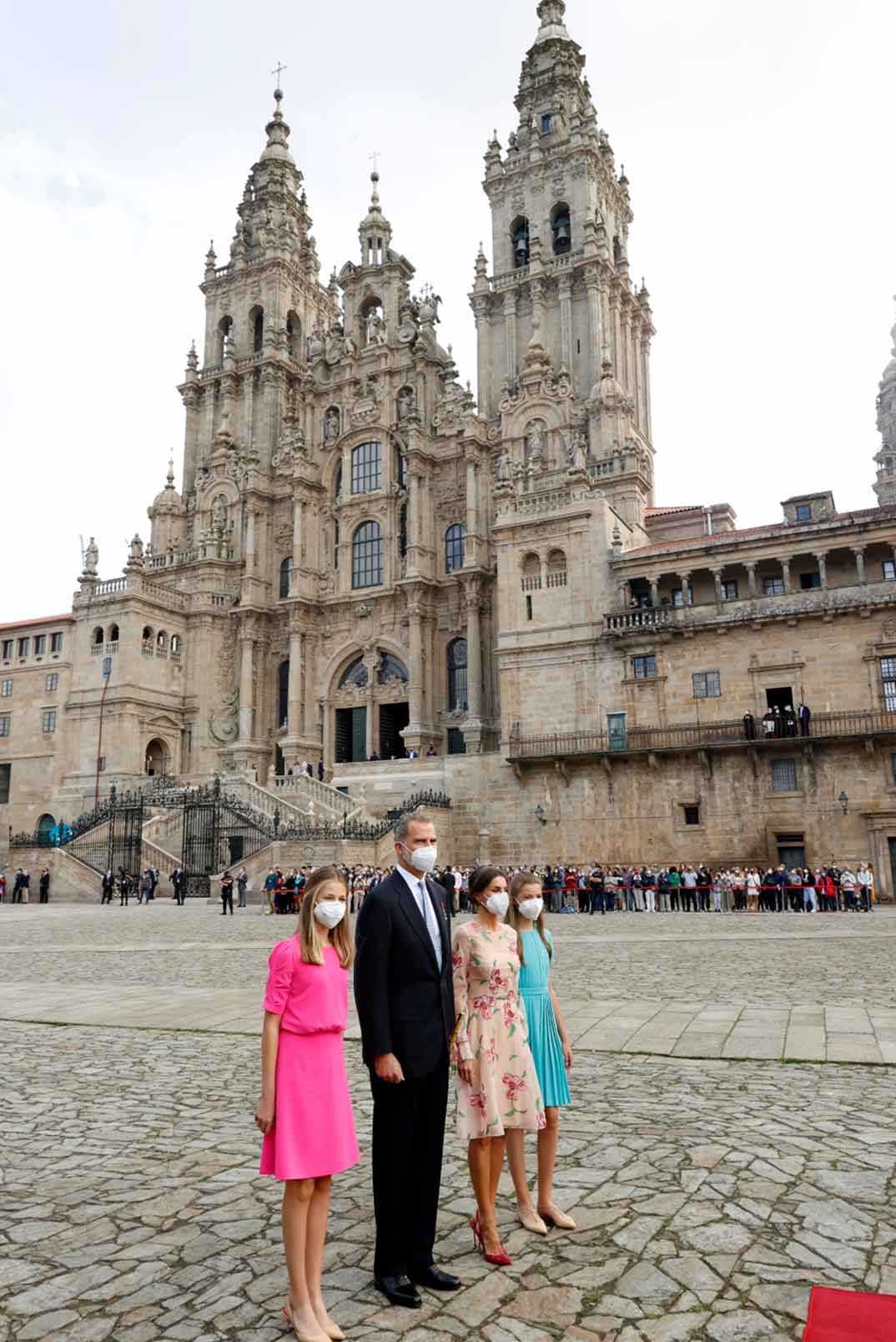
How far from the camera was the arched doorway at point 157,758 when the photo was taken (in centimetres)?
4869

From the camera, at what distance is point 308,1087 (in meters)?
4.20

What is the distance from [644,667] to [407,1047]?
32249mm

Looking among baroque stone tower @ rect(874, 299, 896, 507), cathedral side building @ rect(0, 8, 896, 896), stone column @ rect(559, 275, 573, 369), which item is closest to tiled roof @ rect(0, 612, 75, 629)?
cathedral side building @ rect(0, 8, 896, 896)

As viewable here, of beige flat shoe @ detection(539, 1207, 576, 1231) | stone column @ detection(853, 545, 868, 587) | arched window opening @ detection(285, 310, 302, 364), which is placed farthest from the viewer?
arched window opening @ detection(285, 310, 302, 364)

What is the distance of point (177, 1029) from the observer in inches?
402

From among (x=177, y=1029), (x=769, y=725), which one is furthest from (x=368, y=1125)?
(x=769, y=725)

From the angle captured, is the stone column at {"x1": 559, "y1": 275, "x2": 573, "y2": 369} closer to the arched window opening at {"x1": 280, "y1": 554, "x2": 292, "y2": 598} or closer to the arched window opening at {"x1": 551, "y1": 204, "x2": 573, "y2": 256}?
the arched window opening at {"x1": 551, "y1": 204, "x2": 573, "y2": 256}

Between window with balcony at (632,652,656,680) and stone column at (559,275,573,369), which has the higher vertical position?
stone column at (559,275,573,369)

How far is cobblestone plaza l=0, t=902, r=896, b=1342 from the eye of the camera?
4.10 meters

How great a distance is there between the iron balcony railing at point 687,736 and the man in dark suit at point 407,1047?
29.0 metres

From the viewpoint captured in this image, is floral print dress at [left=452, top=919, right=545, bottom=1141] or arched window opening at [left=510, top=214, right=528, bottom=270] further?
arched window opening at [left=510, top=214, right=528, bottom=270]

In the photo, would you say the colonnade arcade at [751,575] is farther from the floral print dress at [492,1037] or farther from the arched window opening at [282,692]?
the floral print dress at [492,1037]

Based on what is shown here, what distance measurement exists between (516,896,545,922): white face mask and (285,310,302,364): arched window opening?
54696 mm

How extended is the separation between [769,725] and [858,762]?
2.99 m
